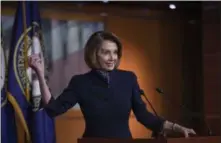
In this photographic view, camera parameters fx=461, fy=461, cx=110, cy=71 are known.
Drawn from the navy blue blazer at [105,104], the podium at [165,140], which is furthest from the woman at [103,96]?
the podium at [165,140]

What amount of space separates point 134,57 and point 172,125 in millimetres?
2252

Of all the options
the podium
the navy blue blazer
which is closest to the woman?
the navy blue blazer

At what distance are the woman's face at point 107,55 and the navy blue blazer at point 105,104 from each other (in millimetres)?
45

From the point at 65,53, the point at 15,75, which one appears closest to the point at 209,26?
the point at 65,53

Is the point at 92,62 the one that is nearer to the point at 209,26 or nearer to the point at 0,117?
the point at 0,117

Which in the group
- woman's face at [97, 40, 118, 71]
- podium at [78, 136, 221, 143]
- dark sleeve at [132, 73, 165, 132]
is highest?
woman's face at [97, 40, 118, 71]

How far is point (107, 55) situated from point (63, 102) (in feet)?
0.91

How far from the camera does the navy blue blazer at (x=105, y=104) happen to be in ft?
6.37

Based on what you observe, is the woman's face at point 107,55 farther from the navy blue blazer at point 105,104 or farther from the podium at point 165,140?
the podium at point 165,140

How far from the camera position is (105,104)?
195 centimetres

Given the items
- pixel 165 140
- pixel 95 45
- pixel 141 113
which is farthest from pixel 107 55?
pixel 165 140

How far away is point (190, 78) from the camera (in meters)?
4.04

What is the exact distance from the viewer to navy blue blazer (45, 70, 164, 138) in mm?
1940

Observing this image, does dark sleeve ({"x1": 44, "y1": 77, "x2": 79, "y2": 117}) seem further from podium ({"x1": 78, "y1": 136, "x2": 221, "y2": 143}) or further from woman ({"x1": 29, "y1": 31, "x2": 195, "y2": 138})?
podium ({"x1": 78, "y1": 136, "x2": 221, "y2": 143})
